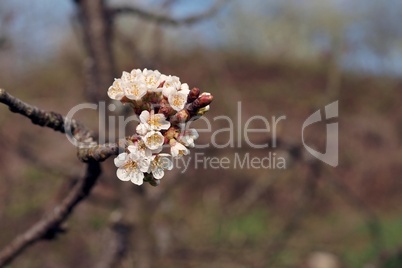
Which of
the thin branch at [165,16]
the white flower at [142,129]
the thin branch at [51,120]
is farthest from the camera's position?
the thin branch at [165,16]

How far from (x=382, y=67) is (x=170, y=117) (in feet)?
27.2

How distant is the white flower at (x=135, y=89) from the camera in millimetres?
882

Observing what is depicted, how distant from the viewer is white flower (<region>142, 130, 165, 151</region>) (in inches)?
33.1

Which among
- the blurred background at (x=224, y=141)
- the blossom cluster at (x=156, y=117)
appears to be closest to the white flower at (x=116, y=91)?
the blossom cluster at (x=156, y=117)

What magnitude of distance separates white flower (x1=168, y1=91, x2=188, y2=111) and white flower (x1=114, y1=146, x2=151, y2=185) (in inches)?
3.6

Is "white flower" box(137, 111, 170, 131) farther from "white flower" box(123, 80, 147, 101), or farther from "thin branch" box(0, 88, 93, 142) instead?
"thin branch" box(0, 88, 93, 142)

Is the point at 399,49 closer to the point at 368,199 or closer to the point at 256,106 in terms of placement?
the point at 256,106

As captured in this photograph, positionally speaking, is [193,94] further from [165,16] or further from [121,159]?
[165,16]

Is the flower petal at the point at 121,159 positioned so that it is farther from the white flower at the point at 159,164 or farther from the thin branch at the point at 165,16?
the thin branch at the point at 165,16

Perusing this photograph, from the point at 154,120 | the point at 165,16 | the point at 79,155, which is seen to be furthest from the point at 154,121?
the point at 165,16

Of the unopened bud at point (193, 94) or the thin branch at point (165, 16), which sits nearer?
Answer: the unopened bud at point (193, 94)

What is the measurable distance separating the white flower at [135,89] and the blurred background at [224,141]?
0.97 m

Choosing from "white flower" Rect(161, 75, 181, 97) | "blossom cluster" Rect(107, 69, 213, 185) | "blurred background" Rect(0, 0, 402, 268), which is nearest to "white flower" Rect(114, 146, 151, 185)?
"blossom cluster" Rect(107, 69, 213, 185)

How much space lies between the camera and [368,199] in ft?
30.5
